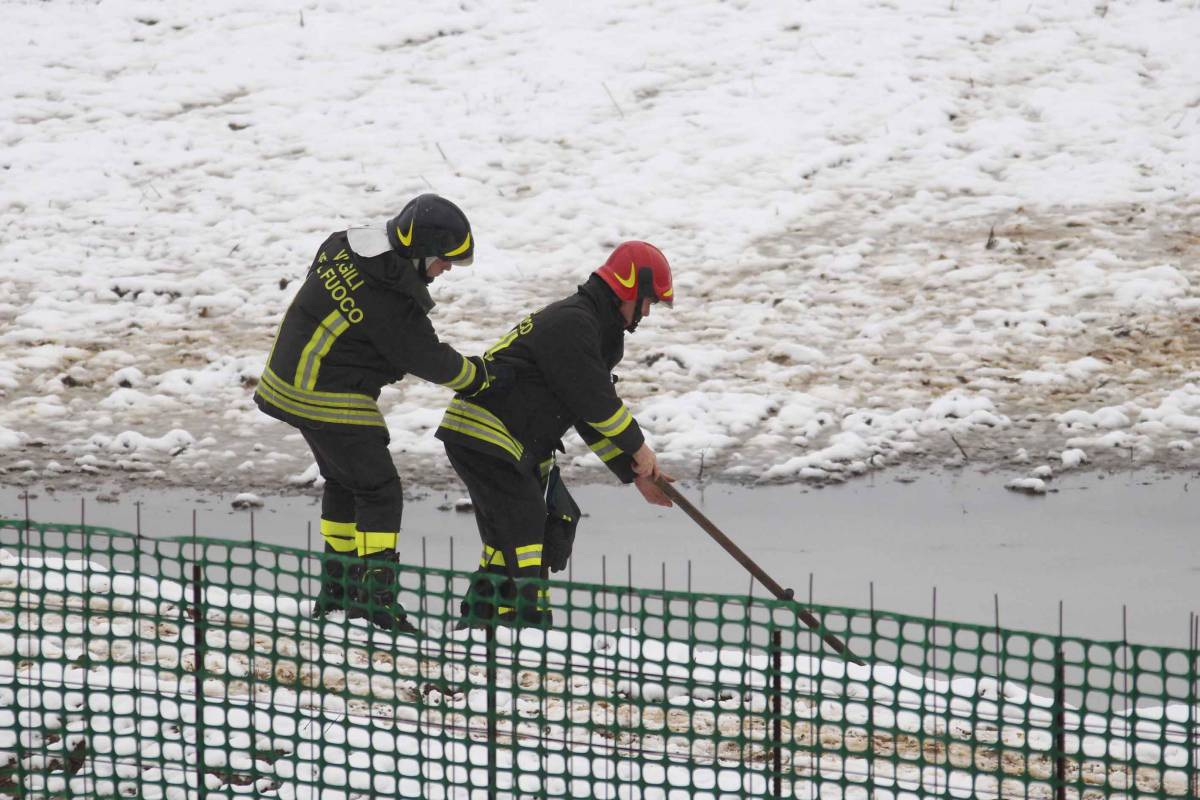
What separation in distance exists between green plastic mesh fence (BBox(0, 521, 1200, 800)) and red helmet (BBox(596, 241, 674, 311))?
1390mm

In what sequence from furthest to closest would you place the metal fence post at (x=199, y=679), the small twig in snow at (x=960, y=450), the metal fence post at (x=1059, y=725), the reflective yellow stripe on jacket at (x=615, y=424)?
the small twig in snow at (x=960, y=450) < the reflective yellow stripe on jacket at (x=615, y=424) < the metal fence post at (x=199, y=679) < the metal fence post at (x=1059, y=725)

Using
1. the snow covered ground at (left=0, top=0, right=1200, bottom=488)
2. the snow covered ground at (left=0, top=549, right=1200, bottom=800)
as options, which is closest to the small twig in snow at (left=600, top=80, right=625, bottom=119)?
the snow covered ground at (left=0, top=0, right=1200, bottom=488)

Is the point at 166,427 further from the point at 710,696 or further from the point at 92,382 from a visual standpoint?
the point at 710,696

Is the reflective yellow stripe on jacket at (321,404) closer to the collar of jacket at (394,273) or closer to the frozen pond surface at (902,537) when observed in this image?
the collar of jacket at (394,273)

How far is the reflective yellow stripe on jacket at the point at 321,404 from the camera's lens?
254 inches

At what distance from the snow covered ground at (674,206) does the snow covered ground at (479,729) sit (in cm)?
327

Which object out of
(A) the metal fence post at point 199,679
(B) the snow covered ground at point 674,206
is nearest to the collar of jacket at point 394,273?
(A) the metal fence post at point 199,679

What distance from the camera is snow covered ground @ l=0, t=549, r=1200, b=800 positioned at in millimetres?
4426

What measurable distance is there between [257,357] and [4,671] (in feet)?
15.5

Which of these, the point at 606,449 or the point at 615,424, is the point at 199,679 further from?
the point at 606,449

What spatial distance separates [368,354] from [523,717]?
2.17 meters

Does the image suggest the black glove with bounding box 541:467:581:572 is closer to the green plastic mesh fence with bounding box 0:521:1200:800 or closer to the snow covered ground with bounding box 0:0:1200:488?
the green plastic mesh fence with bounding box 0:521:1200:800

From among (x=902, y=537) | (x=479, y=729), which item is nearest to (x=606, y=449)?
(x=902, y=537)

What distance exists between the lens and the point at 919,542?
309 inches
